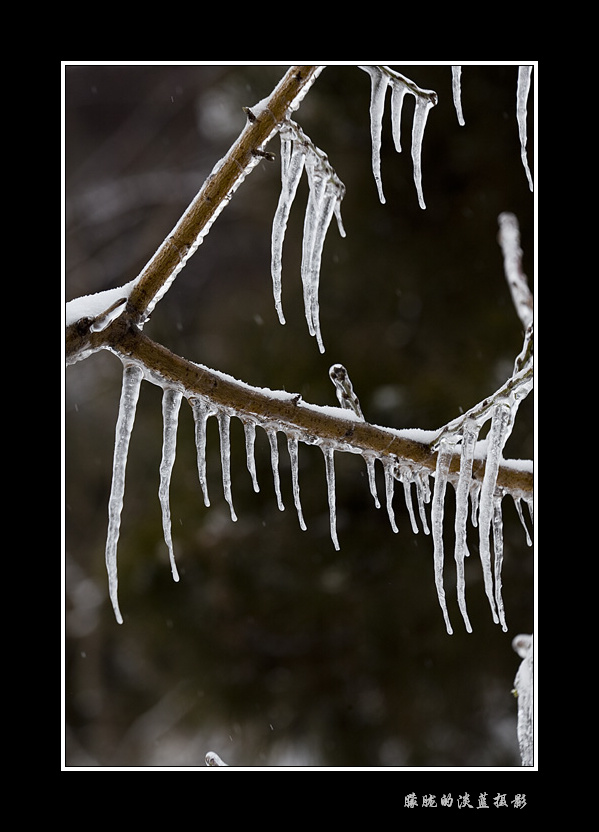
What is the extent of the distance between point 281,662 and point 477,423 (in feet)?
6.79

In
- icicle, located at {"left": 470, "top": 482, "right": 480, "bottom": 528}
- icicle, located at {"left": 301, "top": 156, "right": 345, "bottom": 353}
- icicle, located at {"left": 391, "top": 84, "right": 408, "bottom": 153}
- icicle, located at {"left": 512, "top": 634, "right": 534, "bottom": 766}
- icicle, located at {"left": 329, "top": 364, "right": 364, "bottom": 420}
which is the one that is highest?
icicle, located at {"left": 391, "top": 84, "right": 408, "bottom": 153}

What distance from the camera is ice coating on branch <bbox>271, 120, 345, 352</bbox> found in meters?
0.77

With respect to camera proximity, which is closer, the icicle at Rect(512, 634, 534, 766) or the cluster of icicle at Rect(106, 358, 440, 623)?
the cluster of icicle at Rect(106, 358, 440, 623)

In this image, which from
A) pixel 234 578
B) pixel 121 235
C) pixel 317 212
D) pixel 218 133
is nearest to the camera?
pixel 317 212

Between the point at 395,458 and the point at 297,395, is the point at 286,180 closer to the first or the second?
the point at 297,395

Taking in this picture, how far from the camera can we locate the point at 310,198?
81 cm

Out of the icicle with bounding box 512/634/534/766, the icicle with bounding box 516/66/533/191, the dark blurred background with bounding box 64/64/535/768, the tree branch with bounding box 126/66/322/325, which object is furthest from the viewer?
the dark blurred background with bounding box 64/64/535/768

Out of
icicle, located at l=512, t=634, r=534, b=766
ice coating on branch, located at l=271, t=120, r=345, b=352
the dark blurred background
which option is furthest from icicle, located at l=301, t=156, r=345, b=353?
the dark blurred background

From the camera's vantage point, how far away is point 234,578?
2629 millimetres

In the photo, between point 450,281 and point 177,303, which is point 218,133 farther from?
point 450,281

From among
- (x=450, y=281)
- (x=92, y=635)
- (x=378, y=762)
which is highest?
(x=450, y=281)

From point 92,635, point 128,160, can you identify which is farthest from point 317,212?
point 128,160

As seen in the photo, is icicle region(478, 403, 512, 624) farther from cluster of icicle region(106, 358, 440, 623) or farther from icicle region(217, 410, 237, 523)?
icicle region(217, 410, 237, 523)

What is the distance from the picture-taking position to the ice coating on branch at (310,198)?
772 mm
